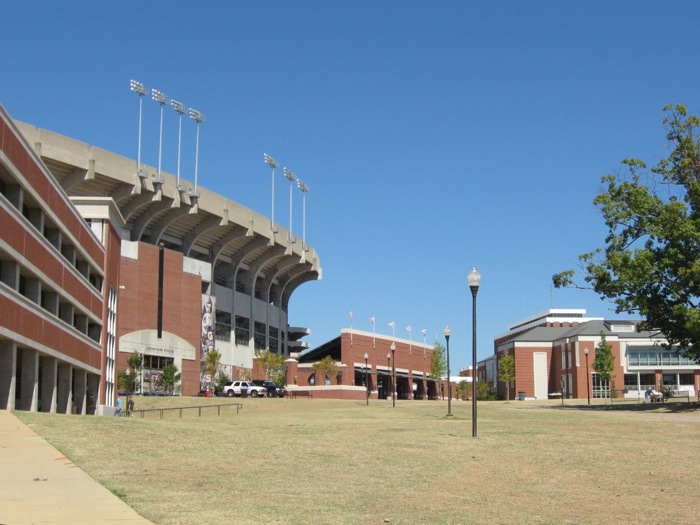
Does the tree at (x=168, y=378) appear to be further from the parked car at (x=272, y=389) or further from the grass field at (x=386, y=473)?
the grass field at (x=386, y=473)

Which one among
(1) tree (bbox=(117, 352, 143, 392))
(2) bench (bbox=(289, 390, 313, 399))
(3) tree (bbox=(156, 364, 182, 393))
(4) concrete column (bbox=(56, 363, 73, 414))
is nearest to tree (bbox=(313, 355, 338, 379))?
(2) bench (bbox=(289, 390, 313, 399))

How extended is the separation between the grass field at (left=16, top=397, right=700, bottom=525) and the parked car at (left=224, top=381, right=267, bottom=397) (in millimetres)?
60680

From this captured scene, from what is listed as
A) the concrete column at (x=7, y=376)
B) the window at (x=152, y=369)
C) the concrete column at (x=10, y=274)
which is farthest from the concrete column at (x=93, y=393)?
the window at (x=152, y=369)

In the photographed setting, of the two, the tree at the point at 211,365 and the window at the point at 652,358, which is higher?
the window at the point at 652,358

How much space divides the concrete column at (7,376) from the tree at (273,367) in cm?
7614

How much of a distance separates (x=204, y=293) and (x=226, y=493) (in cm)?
9629

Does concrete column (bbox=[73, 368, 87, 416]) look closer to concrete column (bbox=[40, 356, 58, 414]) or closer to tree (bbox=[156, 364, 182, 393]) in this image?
concrete column (bbox=[40, 356, 58, 414])

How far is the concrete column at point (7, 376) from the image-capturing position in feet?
132

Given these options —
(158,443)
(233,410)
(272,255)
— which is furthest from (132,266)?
(158,443)

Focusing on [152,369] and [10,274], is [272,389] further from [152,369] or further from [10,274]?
[10,274]

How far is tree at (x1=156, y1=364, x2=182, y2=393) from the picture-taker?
9638cm

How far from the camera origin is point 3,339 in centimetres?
3997

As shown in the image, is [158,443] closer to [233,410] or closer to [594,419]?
[594,419]

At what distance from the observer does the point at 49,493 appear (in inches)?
521
